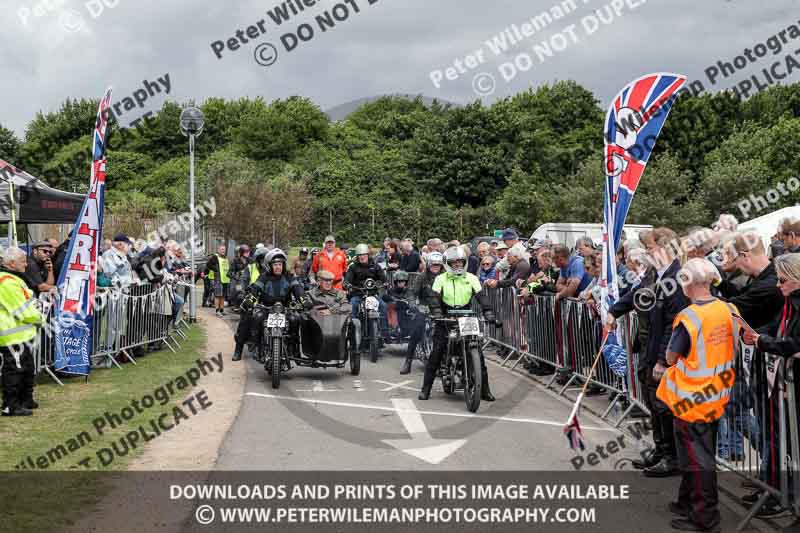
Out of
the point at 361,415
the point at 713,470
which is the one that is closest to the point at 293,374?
the point at 361,415

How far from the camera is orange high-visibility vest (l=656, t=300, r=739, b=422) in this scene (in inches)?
235

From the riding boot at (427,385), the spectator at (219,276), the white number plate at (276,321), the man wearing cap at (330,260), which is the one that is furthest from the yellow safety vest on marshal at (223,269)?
the riding boot at (427,385)

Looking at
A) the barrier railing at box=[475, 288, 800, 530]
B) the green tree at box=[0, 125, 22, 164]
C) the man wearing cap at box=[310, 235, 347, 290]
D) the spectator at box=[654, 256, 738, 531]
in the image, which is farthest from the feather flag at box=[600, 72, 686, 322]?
the green tree at box=[0, 125, 22, 164]

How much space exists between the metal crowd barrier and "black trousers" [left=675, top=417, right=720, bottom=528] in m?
8.59

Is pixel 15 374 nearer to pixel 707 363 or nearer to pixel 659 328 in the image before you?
pixel 659 328

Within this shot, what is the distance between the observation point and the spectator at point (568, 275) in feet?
38.5

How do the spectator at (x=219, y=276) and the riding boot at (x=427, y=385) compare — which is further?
the spectator at (x=219, y=276)

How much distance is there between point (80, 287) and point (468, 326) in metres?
5.56

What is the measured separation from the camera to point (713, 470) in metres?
5.95

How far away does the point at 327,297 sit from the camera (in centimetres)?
1334

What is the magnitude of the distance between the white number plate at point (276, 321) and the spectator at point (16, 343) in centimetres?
333

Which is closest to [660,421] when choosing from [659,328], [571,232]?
[659,328]

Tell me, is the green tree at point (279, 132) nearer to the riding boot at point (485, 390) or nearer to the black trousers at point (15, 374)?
the riding boot at point (485, 390)

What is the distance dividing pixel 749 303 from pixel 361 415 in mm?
4707
